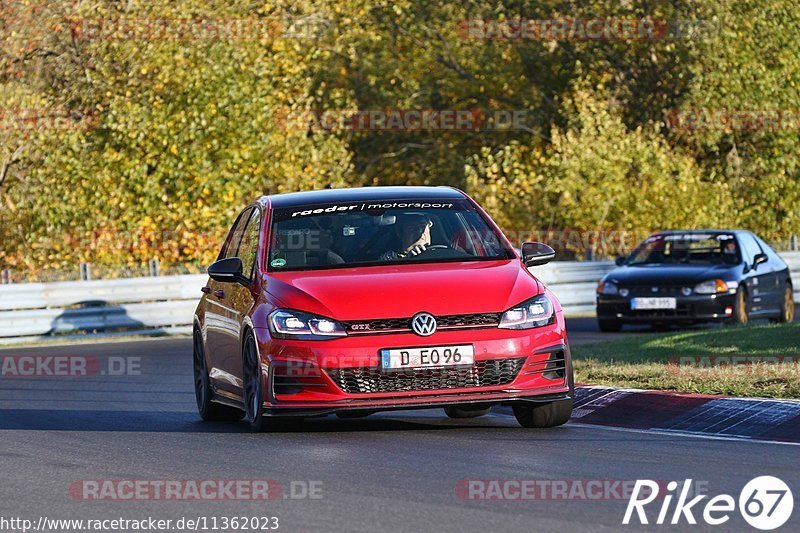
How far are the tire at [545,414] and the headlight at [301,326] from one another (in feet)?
4.71

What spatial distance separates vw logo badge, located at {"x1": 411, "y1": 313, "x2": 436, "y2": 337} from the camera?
1092 centimetres

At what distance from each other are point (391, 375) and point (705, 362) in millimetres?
4952

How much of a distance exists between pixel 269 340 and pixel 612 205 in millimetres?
27324

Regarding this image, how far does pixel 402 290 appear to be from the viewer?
11.2m

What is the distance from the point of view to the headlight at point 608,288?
23.8 metres

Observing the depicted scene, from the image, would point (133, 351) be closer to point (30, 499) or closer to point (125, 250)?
point (125, 250)

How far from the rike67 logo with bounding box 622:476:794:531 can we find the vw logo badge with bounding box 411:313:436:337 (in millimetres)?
2357

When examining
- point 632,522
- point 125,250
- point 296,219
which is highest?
point 296,219

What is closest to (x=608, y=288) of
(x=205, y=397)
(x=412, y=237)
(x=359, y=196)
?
(x=205, y=397)

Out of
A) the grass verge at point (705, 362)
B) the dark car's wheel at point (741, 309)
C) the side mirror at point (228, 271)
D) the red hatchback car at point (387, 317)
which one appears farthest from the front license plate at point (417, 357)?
the dark car's wheel at point (741, 309)

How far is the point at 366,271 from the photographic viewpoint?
38.3 feet

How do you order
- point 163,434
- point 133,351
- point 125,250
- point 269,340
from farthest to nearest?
point 125,250
point 133,351
point 163,434
point 269,340

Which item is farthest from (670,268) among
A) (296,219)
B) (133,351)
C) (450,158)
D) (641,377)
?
(450,158)

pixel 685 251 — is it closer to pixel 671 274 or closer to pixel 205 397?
pixel 671 274
